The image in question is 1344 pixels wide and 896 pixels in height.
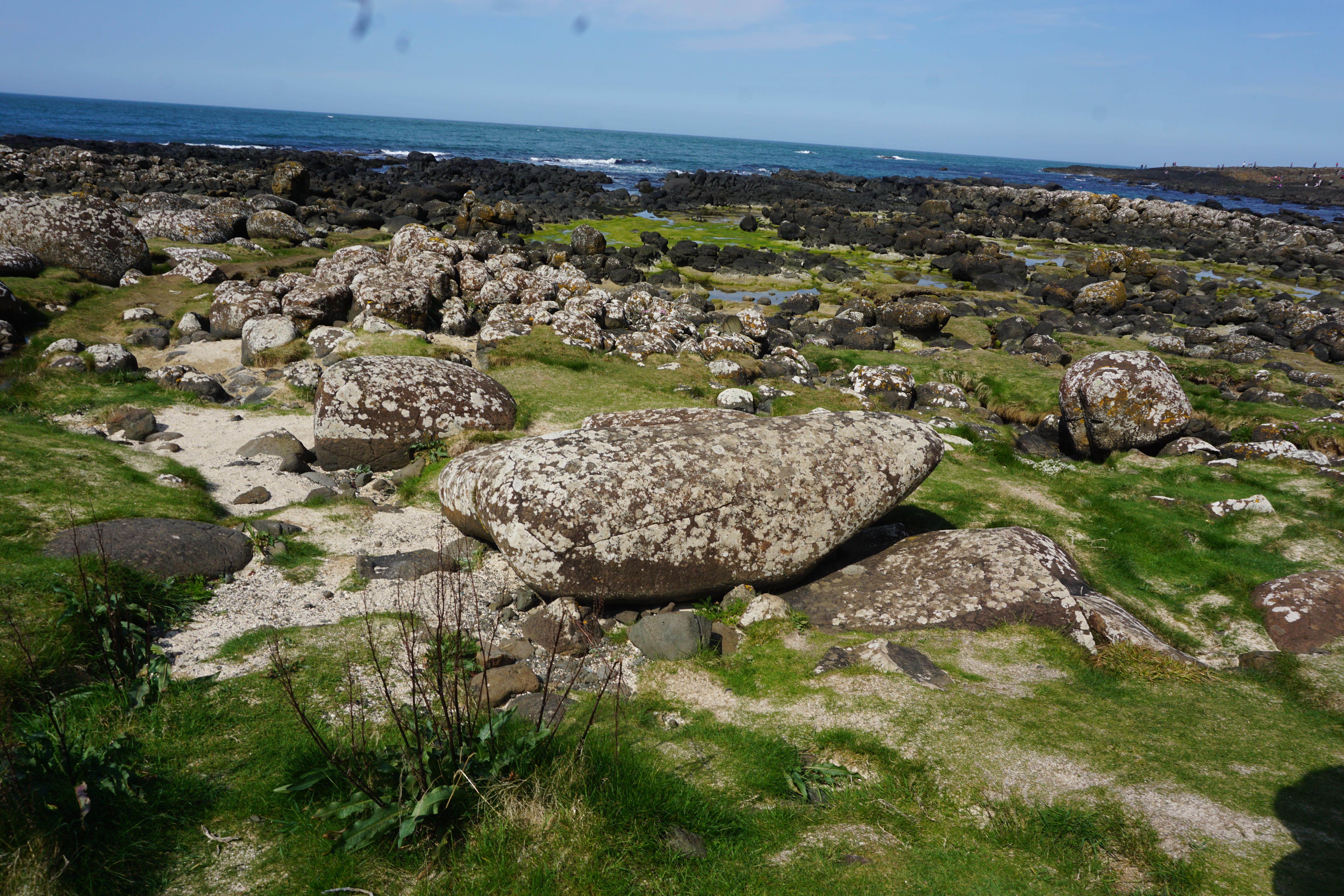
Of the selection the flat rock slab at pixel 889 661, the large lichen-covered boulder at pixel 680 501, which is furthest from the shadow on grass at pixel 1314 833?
the large lichen-covered boulder at pixel 680 501

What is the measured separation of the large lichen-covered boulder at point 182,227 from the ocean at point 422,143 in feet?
195

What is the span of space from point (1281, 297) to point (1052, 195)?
5912cm

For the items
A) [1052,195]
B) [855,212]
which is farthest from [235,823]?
[1052,195]

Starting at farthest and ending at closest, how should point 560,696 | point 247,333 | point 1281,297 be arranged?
1. point 1281,297
2. point 247,333
3. point 560,696

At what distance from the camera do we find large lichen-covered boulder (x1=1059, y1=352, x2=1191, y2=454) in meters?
14.4

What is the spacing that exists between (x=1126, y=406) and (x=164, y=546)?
16547 mm

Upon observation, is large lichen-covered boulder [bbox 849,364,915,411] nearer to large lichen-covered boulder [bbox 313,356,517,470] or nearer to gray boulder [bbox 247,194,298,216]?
large lichen-covered boulder [bbox 313,356,517,470]

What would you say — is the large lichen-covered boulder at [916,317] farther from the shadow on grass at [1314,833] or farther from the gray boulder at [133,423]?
the gray boulder at [133,423]

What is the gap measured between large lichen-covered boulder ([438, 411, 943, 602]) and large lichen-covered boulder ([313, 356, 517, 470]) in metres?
4.03

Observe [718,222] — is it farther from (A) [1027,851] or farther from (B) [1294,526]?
(A) [1027,851]

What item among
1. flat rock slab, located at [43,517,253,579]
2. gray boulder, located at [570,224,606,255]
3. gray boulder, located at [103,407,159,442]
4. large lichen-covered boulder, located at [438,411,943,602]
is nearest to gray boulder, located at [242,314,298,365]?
gray boulder, located at [103,407,159,442]

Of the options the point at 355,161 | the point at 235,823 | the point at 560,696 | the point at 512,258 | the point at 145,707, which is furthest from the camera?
the point at 355,161

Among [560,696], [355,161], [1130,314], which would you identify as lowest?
[560,696]

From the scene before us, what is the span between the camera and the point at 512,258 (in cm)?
2453
